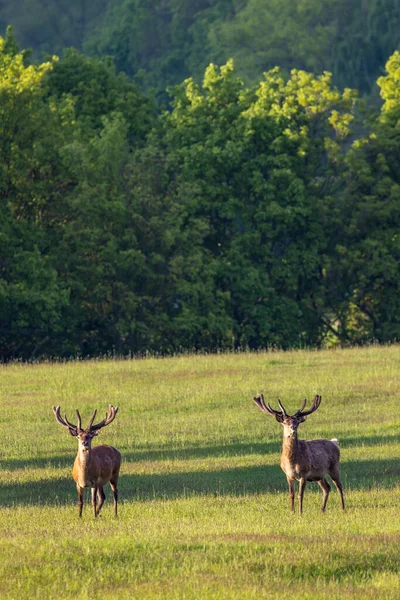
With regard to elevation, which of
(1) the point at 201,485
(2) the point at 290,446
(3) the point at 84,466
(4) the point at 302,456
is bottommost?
(1) the point at 201,485

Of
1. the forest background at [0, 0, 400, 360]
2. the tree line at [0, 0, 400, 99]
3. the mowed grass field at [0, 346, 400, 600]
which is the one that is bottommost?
the mowed grass field at [0, 346, 400, 600]

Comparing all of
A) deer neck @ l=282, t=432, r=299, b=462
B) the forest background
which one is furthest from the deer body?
the forest background

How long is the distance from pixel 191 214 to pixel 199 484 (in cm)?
3592

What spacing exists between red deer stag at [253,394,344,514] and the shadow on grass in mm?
2689

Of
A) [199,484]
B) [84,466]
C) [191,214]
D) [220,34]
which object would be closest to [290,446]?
[84,466]

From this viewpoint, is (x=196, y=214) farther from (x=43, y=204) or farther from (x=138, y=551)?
(x=138, y=551)

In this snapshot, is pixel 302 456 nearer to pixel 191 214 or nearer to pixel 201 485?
pixel 201 485

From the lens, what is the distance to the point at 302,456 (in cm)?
1666

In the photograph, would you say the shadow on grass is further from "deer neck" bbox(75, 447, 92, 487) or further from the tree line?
the tree line

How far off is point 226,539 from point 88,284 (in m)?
39.0

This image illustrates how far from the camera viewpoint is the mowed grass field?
13.0 metres

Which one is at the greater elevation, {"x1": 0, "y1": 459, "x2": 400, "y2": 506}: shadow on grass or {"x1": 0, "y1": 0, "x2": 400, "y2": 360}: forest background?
{"x1": 0, "y1": 0, "x2": 400, "y2": 360}: forest background

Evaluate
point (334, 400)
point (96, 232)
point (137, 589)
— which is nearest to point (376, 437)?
point (334, 400)

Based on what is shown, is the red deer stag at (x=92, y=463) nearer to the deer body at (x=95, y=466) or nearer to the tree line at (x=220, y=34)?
the deer body at (x=95, y=466)
